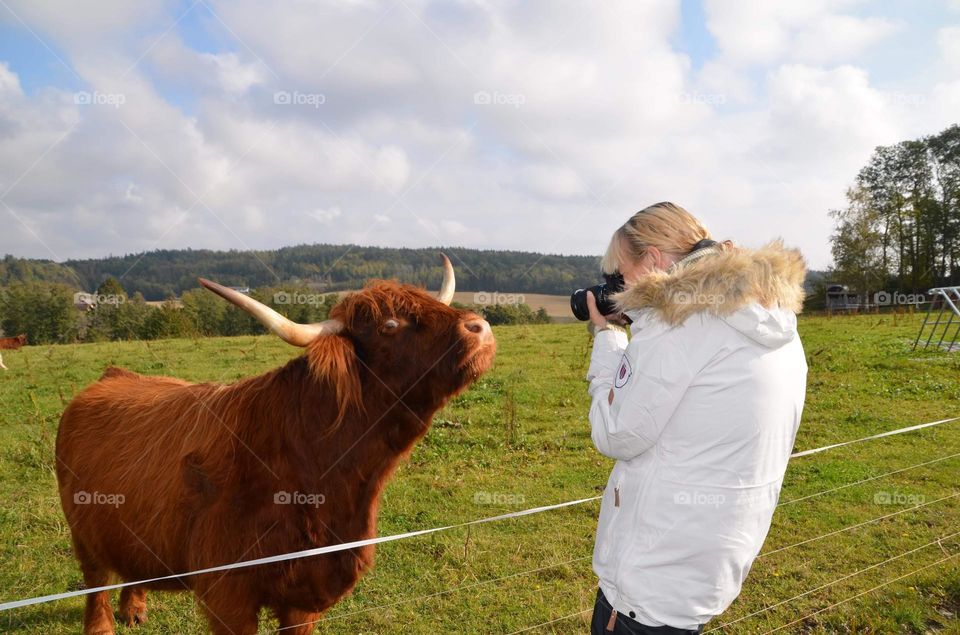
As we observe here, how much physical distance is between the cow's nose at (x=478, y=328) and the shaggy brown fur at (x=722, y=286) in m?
1.36

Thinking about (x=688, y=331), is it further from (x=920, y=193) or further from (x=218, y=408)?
(x=920, y=193)

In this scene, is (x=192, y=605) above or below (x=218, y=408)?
below

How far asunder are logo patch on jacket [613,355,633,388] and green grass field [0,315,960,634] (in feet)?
9.74

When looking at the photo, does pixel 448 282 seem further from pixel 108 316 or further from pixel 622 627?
pixel 108 316

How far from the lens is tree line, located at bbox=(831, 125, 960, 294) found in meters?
38.2

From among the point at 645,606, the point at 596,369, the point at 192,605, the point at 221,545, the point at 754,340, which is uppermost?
the point at 754,340

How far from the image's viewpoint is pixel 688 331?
1.73 metres

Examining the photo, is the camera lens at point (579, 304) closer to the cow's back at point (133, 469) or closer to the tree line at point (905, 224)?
the cow's back at point (133, 469)

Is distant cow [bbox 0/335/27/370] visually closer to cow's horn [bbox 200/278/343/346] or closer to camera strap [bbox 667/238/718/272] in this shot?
cow's horn [bbox 200/278/343/346]

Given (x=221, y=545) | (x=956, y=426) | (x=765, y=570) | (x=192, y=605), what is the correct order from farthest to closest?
(x=956, y=426) < (x=765, y=570) < (x=192, y=605) < (x=221, y=545)

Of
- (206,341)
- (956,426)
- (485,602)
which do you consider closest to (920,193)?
(956,426)

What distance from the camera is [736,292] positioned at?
1712 mm

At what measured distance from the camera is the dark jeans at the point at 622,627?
6.06 ft

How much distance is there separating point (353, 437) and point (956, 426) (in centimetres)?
983
